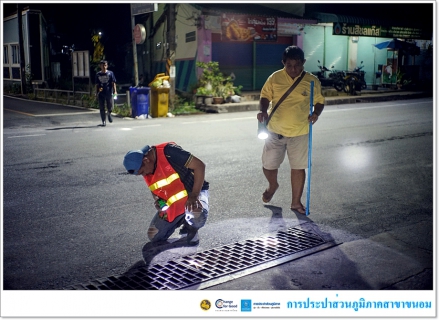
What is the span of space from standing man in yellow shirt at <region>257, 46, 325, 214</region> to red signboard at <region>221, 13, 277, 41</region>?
51.5 ft

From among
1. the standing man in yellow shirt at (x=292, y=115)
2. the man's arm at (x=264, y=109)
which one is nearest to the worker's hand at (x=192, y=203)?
the standing man in yellow shirt at (x=292, y=115)

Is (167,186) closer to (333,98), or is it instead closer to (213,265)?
(213,265)

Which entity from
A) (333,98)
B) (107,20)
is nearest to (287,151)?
(333,98)

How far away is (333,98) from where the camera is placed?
19891 mm

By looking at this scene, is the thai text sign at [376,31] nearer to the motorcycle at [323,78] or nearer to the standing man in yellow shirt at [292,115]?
the motorcycle at [323,78]

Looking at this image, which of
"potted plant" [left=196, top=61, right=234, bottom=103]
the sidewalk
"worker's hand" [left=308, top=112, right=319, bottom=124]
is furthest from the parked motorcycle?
"worker's hand" [left=308, top=112, right=319, bottom=124]

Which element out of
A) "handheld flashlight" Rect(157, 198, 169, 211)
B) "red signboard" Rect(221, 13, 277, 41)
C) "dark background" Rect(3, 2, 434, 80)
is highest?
"dark background" Rect(3, 2, 434, 80)

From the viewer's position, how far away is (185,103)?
17.5 metres

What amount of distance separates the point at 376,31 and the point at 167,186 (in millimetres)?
22950

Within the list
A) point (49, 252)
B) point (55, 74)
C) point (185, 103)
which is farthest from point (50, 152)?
point (55, 74)

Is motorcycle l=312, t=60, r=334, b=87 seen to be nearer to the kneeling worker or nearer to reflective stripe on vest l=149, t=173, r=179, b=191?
the kneeling worker

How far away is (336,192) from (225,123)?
715 centimetres
